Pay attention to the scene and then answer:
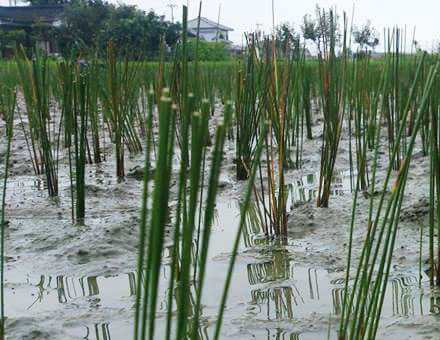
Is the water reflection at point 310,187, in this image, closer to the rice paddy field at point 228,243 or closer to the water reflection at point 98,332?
the rice paddy field at point 228,243

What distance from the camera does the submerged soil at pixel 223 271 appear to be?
55.6 inches

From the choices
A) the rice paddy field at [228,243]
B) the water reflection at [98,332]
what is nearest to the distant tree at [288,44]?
the rice paddy field at [228,243]

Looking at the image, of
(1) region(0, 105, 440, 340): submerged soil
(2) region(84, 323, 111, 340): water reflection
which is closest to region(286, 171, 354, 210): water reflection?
(1) region(0, 105, 440, 340): submerged soil

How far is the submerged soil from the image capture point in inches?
55.6

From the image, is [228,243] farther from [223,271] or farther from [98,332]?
[98,332]

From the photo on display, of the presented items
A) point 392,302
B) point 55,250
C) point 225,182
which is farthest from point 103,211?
point 392,302

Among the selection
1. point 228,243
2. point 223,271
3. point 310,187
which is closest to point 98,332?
point 223,271

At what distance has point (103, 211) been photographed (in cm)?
253

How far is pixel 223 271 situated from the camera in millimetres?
1826

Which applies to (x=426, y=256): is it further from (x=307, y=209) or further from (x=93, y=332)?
(x=93, y=332)

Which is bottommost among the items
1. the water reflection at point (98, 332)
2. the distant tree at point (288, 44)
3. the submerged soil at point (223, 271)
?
the water reflection at point (98, 332)

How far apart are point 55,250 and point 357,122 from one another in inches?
44.6

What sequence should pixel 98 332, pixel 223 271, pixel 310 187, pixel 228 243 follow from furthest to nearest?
pixel 310 187, pixel 228 243, pixel 223 271, pixel 98 332

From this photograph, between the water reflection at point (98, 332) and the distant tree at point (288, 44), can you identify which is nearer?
the water reflection at point (98, 332)
